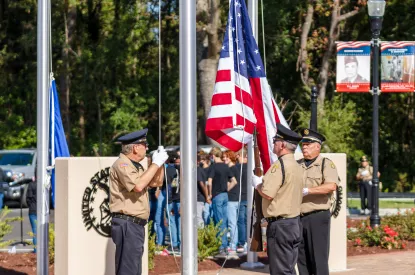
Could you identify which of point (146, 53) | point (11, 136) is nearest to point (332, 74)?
point (146, 53)

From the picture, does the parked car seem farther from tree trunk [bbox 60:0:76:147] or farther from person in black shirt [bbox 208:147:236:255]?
person in black shirt [bbox 208:147:236:255]

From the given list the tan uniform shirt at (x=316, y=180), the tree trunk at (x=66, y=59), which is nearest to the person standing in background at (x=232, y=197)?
the tan uniform shirt at (x=316, y=180)

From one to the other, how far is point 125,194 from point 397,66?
1204 centimetres

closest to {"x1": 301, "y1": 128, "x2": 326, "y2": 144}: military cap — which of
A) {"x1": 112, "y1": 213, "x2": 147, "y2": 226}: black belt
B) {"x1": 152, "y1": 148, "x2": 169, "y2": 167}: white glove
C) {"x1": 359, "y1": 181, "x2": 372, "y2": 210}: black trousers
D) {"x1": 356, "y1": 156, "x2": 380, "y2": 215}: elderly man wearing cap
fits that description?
{"x1": 152, "y1": 148, "x2": 169, "y2": 167}: white glove

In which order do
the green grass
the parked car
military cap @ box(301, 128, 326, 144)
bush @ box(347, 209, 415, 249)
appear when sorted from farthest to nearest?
the green grass
the parked car
bush @ box(347, 209, 415, 249)
military cap @ box(301, 128, 326, 144)

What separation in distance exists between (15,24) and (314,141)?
34701 millimetres

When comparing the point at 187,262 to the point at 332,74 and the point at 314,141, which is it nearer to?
the point at 314,141

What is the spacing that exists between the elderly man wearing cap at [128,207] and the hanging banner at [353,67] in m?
10.7

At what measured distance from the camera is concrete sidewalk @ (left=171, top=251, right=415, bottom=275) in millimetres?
13102

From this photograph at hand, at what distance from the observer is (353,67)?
20.0 metres

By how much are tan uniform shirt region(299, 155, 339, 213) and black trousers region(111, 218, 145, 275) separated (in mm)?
2154

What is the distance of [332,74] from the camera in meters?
40.6

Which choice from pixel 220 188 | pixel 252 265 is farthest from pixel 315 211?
pixel 220 188

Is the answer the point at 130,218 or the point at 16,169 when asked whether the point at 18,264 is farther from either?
the point at 16,169
